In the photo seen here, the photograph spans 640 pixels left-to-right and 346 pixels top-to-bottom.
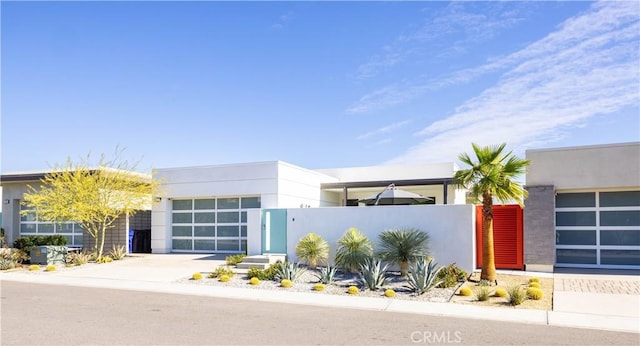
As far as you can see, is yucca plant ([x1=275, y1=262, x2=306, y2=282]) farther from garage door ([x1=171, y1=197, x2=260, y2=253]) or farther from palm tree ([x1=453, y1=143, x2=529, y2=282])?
garage door ([x1=171, y1=197, x2=260, y2=253])

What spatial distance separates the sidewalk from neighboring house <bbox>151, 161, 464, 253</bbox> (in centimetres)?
347

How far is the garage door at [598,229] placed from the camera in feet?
53.8

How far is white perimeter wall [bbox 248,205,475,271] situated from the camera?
1561 cm

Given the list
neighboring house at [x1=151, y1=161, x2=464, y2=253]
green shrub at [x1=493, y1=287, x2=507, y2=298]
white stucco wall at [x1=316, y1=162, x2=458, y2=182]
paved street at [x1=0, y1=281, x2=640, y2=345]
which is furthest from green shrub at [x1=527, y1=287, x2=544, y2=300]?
white stucco wall at [x1=316, y1=162, x2=458, y2=182]

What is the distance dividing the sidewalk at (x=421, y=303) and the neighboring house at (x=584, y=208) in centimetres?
169

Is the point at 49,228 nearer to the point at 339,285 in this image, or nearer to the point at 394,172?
the point at 394,172

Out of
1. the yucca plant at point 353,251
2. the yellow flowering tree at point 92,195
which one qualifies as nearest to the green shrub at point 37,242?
the yellow flowering tree at point 92,195

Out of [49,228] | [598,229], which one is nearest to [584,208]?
[598,229]

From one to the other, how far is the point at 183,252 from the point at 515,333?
1729 cm

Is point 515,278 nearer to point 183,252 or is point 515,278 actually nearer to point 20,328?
point 20,328

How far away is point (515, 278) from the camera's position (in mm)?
14461

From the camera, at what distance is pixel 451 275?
14125 mm

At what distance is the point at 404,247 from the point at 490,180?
3323 millimetres

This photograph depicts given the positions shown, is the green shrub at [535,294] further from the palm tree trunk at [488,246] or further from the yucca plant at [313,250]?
the yucca plant at [313,250]
